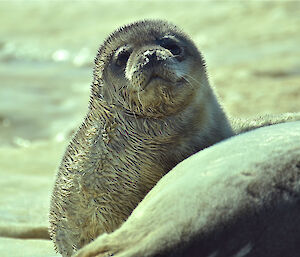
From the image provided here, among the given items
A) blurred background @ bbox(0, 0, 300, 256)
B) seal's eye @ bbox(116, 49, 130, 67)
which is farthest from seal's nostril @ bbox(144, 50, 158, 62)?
blurred background @ bbox(0, 0, 300, 256)

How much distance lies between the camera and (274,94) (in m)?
8.60

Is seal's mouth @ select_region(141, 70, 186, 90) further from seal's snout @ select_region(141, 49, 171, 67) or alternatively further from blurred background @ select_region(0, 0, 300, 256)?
blurred background @ select_region(0, 0, 300, 256)

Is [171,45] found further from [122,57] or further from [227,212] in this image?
[227,212]

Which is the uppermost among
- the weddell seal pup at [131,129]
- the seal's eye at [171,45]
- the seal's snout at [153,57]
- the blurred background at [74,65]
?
the blurred background at [74,65]

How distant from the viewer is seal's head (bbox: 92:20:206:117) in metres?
3.12

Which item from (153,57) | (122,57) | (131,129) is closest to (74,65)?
(122,57)

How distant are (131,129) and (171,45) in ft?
1.57

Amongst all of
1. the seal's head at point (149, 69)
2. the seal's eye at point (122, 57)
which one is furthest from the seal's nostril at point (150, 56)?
the seal's eye at point (122, 57)

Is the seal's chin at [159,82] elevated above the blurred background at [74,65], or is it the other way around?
the blurred background at [74,65]

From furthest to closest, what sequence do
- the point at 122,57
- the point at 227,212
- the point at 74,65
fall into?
the point at 74,65
the point at 122,57
the point at 227,212

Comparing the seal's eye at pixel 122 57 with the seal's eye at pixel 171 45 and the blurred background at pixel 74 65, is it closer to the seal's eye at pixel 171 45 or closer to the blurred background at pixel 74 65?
the seal's eye at pixel 171 45

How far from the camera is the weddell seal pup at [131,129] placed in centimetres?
313

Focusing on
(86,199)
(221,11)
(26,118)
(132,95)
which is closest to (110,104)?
(132,95)

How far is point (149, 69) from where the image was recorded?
3076 mm
